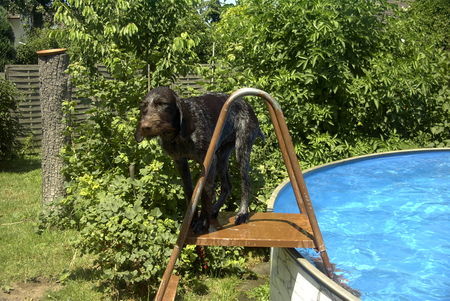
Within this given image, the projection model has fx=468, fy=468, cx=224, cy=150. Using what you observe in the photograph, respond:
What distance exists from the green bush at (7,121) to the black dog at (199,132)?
8.59 meters

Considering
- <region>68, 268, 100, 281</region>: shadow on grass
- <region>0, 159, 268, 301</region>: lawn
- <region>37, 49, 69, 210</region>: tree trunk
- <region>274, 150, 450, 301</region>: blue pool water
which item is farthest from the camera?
<region>37, 49, 69, 210</region>: tree trunk

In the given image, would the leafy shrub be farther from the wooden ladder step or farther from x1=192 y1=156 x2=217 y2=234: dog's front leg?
x1=192 y1=156 x2=217 y2=234: dog's front leg

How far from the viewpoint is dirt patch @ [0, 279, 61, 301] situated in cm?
498

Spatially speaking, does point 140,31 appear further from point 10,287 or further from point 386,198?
point 386,198

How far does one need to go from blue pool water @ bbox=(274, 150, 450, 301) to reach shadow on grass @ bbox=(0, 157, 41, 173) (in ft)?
22.8

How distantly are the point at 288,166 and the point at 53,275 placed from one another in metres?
3.33

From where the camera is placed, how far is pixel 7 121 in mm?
11000

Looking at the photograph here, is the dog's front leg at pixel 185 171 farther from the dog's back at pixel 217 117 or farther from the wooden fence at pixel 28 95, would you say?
the wooden fence at pixel 28 95

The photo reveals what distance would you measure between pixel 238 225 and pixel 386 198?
4.26 meters

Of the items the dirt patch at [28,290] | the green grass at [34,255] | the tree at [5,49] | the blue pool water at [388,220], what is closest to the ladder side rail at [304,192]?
the blue pool water at [388,220]

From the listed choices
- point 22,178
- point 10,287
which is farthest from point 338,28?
point 22,178

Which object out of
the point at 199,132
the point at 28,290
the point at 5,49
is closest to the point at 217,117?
the point at 199,132

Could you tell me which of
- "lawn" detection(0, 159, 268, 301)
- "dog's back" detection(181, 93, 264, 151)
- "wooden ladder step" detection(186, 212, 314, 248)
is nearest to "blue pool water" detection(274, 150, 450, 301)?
"lawn" detection(0, 159, 268, 301)

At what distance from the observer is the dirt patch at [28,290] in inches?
196
